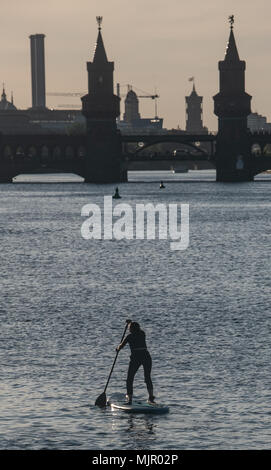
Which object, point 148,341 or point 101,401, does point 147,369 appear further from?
point 148,341

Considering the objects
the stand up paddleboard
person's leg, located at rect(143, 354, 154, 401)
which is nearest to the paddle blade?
the stand up paddleboard

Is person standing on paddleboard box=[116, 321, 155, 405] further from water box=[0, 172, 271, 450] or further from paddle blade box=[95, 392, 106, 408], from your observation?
water box=[0, 172, 271, 450]

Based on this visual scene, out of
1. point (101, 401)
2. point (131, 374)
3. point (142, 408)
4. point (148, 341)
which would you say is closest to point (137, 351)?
point (131, 374)

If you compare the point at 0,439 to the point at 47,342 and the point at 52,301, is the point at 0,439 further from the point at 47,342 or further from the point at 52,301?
the point at 52,301

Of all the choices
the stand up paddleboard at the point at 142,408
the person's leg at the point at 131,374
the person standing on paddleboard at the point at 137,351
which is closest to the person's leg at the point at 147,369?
the person standing on paddleboard at the point at 137,351

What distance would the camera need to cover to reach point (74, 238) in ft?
360

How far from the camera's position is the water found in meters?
33.7

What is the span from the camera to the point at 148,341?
1826 inches

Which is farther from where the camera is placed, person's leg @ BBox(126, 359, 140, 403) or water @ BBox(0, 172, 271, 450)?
person's leg @ BBox(126, 359, 140, 403)

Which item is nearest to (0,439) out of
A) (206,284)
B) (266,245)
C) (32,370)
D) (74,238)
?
(32,370)

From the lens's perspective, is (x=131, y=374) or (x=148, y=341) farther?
(x=148, y=341)

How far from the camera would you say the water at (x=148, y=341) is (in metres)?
33.7

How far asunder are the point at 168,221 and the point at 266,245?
40566 millimetres
